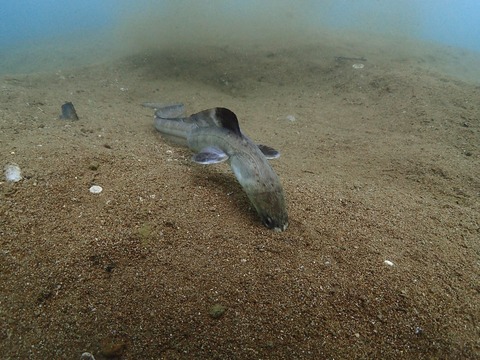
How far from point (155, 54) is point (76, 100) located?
5.40m

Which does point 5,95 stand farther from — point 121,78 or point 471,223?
point 471,223

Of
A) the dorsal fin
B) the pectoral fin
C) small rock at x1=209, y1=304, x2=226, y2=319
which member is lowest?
small rock at x1=209, y1=304, x2=226, y2=319

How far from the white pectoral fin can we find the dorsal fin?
0.34m

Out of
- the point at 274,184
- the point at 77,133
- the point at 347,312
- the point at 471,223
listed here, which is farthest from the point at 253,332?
the point at 77,133

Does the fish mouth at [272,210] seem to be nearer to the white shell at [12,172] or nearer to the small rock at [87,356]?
the small rock at [87,356]

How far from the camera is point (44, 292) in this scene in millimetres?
2246

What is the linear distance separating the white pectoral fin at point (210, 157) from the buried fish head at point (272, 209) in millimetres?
726

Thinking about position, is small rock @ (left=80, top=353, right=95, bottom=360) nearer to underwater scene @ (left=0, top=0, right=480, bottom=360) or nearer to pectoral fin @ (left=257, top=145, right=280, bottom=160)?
underwater scene @ (left=0, top=0, right=480, bottom=360)

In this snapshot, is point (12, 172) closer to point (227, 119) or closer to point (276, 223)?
point (227, 119)

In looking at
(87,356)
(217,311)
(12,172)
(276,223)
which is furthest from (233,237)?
(12,172)

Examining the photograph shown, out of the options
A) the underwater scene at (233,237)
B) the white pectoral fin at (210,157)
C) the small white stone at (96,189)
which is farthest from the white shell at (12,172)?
the white pectoral fin at (210,157)

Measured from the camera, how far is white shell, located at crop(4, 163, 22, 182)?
298 centimetres

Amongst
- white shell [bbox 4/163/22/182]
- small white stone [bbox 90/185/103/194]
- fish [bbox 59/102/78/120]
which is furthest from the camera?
fish [bbox 59/102/78/120]

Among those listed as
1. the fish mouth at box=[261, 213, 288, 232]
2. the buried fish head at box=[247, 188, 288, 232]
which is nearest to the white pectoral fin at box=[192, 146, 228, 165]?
the buried fish head at box=[247, 188, 288, 232]
